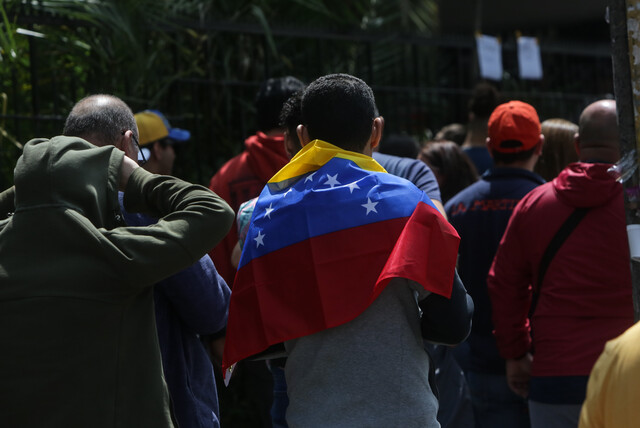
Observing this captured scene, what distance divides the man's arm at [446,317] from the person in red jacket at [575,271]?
1144 mm

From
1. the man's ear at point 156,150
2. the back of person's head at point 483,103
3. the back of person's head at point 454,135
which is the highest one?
the back of person's head at point 483,103

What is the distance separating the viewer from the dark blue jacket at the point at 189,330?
283cm

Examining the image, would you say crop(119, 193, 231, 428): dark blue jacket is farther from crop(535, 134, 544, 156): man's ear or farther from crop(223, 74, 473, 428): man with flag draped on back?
Result: crop(535, 134, 544, 156): man's ear

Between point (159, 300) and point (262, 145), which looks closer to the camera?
point (159, 300)

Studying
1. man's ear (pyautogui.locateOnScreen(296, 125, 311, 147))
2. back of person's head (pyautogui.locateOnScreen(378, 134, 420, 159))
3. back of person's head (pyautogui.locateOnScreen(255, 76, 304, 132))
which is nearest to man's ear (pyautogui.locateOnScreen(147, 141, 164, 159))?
back of person's head (pyautogui.locateOnScreen(255, 76, 304, 132))

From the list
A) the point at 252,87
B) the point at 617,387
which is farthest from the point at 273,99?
the point at 617,387

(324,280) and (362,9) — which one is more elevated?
(362,9)

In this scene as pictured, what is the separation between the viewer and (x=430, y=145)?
5.22m

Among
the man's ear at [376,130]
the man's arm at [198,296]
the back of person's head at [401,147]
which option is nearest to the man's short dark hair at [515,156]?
the back of person's head at [401,147]

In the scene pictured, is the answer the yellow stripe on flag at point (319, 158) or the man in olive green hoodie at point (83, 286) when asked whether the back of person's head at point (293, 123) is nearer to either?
the yellow stripe on flag at point (319, 158)

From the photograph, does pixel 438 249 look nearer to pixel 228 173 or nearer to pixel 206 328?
pixel 206 328

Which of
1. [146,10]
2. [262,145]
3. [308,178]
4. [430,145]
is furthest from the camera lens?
[146,10]

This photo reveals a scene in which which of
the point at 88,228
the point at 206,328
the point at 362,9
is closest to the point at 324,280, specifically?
the point at 206,328

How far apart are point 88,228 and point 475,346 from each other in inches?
99.9
